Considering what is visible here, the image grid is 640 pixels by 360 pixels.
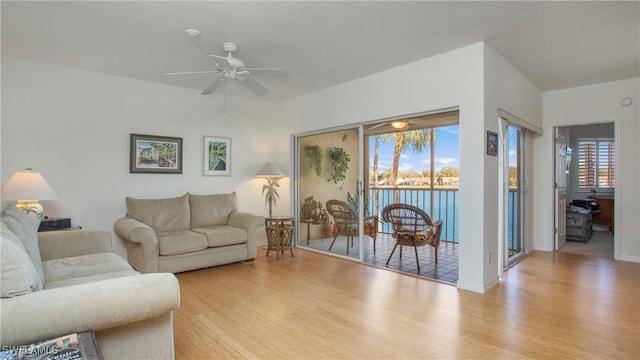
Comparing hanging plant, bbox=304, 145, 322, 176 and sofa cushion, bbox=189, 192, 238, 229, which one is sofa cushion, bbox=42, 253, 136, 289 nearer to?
sofa cushion, bbox=189, 192, 238, 229

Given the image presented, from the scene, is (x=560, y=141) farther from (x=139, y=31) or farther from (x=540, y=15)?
(x=139, y=31)

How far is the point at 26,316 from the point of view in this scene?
4.61ft

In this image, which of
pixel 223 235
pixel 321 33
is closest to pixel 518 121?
pixel 321 33

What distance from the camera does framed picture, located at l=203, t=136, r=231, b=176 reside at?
5.18 meters

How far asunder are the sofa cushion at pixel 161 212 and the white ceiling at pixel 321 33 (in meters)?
1.68

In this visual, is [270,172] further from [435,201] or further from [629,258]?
[629,258]

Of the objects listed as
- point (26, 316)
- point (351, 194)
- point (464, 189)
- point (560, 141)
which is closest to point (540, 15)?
point (464, 189)

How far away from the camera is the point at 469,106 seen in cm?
344

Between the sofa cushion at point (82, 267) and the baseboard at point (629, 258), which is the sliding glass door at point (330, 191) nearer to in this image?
the sofa cushion at point (82, 267)

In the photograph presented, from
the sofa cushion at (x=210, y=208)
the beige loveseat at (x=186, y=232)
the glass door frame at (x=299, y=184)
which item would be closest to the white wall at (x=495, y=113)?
the glass door frame at (x=299, y=184)

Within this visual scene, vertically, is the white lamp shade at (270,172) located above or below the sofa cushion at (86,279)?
above

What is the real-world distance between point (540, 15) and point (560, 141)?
3481 mm

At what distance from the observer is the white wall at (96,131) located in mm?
3770

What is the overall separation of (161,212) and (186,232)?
468mm
